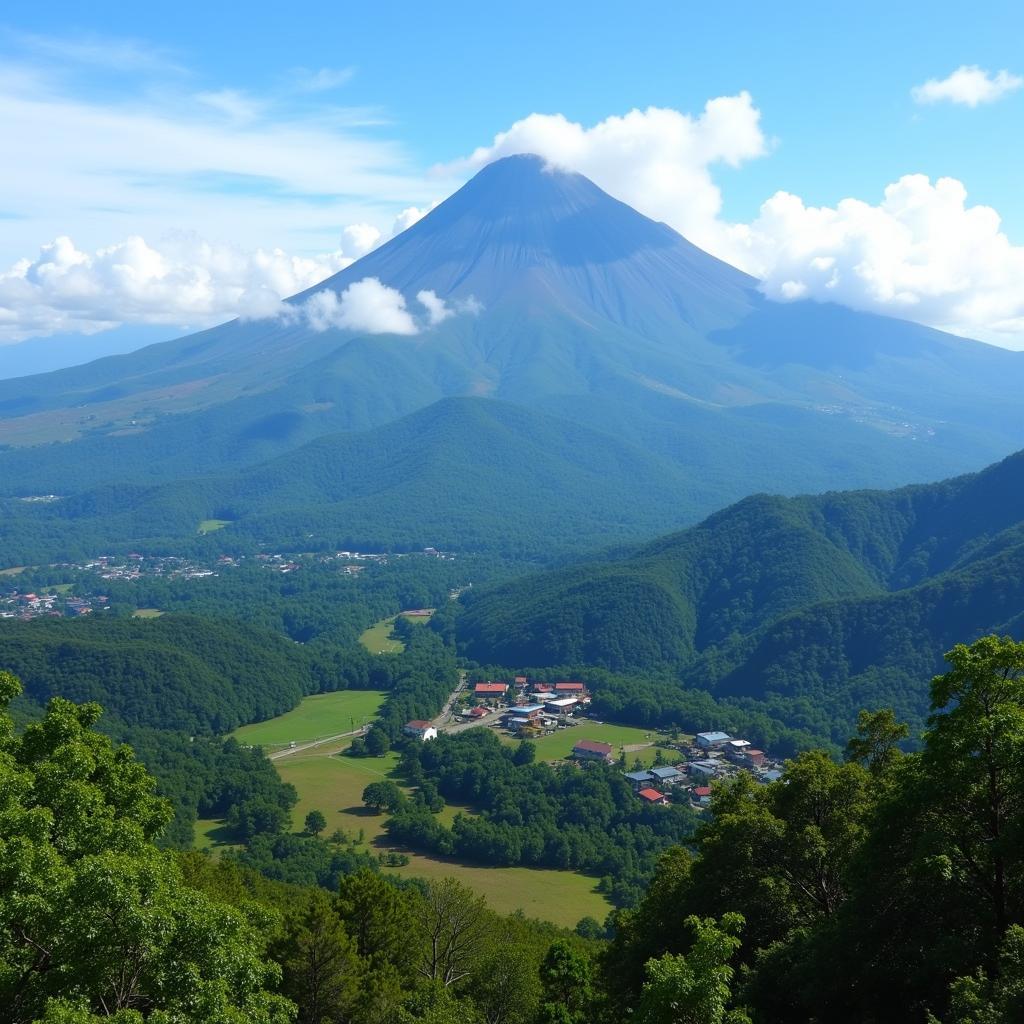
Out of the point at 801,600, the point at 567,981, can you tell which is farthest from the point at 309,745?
the point at 567,981

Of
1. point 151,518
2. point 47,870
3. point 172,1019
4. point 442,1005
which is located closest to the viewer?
point 172,1019

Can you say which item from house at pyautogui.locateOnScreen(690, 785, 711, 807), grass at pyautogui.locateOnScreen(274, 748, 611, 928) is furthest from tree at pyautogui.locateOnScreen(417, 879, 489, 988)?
house at pyautogui.locateOnScreen(690, 785, 711, 807)

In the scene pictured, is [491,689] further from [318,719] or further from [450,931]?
[450,931]

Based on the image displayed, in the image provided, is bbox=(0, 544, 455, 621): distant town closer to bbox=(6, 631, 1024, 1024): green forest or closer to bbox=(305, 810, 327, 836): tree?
bbox=(305, 810, 327, 836): tree

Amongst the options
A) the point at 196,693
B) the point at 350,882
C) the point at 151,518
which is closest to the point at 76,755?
the point at 350,882

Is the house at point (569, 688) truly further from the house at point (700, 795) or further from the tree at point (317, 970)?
the tree at point (317, 970)

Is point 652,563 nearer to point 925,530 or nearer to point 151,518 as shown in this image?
point 925,530
